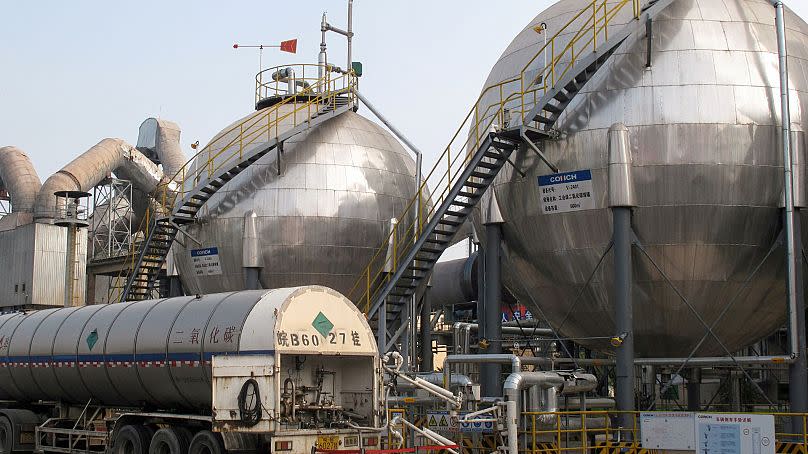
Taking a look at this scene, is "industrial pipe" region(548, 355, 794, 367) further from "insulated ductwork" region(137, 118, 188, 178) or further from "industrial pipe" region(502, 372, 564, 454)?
"insulated ductwork" region(137, 118, 188, 178)

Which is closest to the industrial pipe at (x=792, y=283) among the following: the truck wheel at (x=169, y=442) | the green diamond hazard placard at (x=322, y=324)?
the green diamond hazard placard at (x=322, y=324)

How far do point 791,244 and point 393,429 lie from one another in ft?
26.5

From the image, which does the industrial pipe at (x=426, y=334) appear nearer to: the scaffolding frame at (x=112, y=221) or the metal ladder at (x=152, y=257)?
the metal ladder at (x=152, y=257)

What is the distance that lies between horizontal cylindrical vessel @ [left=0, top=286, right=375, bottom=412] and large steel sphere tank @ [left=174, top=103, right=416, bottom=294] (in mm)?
6863

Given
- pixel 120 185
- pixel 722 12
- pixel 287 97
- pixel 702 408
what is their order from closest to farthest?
pixel 722 12 → pixel 702 408 → pixel 287 97 → pixel 120 185

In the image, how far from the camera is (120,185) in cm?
4559

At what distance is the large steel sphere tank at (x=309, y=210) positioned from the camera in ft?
86.4

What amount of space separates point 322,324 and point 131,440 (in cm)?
404

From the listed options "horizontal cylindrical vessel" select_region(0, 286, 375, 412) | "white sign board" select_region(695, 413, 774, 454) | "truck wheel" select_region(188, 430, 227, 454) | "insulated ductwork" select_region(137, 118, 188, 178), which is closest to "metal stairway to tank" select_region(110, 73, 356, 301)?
"horizontal cylindrical vessel" select_region(0, 286, 375, 412)

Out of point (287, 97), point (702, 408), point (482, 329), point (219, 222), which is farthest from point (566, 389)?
point (287, 97)

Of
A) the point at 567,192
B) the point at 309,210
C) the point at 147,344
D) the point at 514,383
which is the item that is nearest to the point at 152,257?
the point at 309,210

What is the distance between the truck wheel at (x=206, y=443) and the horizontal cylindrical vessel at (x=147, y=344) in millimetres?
595

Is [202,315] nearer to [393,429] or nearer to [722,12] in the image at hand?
[393,429]

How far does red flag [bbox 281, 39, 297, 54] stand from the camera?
33781 millimetres
